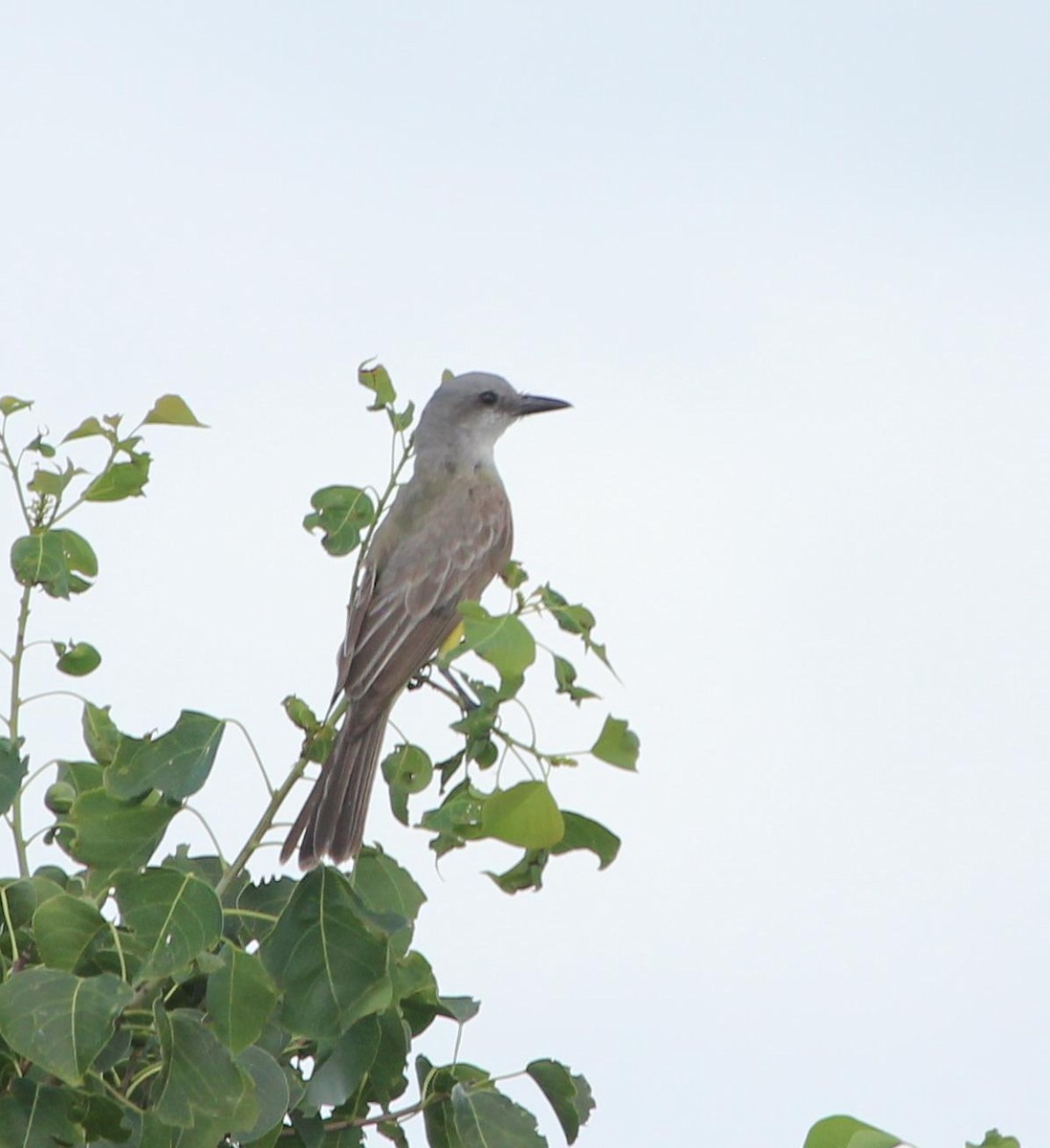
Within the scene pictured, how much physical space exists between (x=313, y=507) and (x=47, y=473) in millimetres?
610

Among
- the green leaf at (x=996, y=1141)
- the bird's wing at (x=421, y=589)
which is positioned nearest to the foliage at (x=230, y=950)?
the green leaf at (x=996, y=1141)

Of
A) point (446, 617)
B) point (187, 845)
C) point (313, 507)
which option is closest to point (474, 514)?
point (446, 617)

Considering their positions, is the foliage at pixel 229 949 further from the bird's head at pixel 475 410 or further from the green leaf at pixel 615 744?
the bird's head at pixel 475 410

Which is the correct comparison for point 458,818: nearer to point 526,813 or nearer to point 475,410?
point 526,813

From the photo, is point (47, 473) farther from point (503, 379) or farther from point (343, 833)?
point (503, 379)

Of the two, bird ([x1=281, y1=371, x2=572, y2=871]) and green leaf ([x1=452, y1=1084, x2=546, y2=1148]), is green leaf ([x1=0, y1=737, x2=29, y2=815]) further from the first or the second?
green leaf ([x1=452, y1=1084, x2=546, y2=1148])

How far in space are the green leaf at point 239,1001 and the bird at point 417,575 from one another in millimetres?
594

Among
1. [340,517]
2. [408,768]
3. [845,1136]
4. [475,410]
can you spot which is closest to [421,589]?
[475,410]

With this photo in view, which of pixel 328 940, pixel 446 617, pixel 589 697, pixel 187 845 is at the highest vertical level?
pixel 446 617

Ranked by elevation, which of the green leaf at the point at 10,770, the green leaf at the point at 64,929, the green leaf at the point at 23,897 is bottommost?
the green leaf at the point at 64,929

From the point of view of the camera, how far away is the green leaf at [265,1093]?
3.20 metres

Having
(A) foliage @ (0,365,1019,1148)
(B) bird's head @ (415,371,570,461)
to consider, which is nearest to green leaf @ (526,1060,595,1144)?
(A) foliage @ (0,365,1019,1148)

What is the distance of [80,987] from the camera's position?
308 centimetres

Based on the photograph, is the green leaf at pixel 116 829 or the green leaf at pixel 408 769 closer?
the green leaf at pixel 116 829
